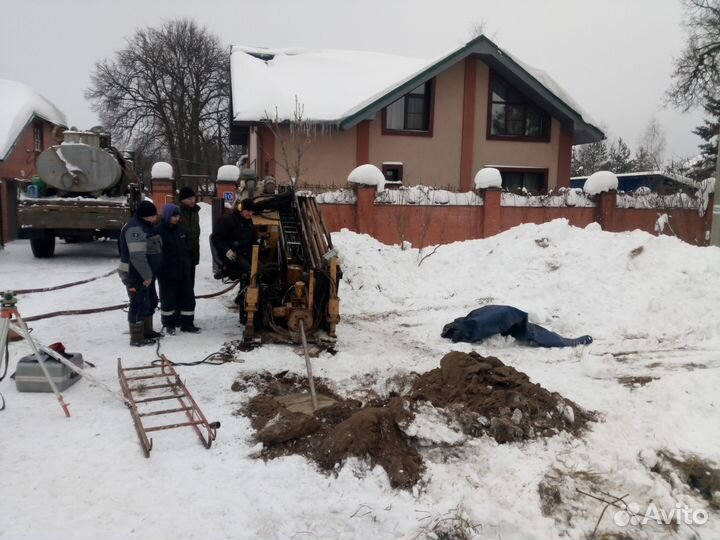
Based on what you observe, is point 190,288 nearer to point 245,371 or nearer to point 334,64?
point 245,371

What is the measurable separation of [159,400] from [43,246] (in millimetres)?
10755

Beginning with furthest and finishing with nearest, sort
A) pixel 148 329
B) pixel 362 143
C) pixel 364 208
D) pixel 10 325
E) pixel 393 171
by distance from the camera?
pixel 393 171 < pixel 362 143 < pixel 364 208 < pixel 148 329 < pixel 10 325

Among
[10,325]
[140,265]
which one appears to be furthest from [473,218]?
[10,325]

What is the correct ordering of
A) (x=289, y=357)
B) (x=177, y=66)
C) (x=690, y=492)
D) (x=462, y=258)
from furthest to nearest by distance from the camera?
1. (x=177, y=66)
2. (x=462, y=258)
3. (x=289, y=357)
4. (x=690, y=492)

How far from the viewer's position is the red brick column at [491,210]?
13836mm

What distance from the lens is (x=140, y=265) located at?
6.52 m

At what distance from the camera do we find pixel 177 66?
37844 millimetres

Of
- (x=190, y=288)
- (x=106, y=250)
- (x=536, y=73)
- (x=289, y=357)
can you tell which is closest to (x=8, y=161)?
(x=106, y=250)

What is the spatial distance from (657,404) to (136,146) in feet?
127

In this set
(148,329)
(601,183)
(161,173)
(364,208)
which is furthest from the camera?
(161,173)

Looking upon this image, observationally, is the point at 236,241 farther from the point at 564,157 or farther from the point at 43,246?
the point at 564,157

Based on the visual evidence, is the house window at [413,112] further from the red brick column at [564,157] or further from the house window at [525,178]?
the red brick column at [564,157]

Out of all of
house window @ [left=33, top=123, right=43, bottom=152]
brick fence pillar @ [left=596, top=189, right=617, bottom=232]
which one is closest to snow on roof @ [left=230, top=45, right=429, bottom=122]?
brick fence pillar @ [left=596, top=189, right=617, bottom=232]

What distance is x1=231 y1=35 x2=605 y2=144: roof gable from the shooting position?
55.9ft
